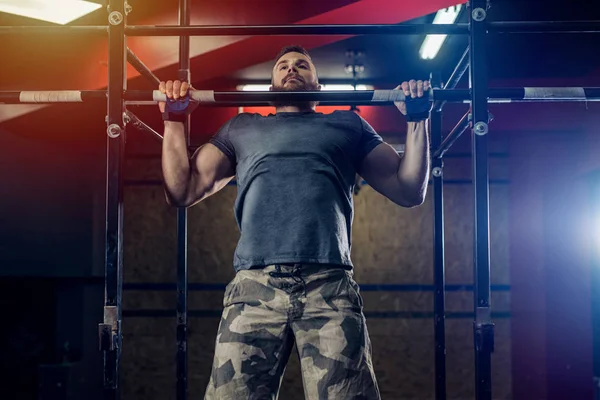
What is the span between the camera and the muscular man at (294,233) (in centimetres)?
168

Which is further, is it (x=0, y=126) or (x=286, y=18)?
(x=0, y=126)

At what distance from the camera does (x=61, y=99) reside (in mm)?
1807

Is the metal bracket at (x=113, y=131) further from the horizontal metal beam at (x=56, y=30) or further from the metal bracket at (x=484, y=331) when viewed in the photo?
the metal bracket at (x=484, y=331)

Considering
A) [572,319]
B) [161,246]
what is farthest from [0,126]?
[572,319]

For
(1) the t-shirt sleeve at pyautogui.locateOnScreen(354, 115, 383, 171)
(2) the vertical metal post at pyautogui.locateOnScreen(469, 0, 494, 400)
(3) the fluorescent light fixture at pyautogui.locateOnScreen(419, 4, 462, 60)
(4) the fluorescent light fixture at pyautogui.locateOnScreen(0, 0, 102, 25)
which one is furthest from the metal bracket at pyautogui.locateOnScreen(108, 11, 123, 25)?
(3) the fluorescent light fixture at pyautogui.locateOnScreen(419, 4, 462, 60)

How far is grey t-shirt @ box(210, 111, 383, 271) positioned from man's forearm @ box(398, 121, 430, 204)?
139 mm

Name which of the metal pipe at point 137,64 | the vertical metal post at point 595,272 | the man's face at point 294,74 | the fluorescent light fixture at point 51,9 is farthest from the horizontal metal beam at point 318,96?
the vertical metal post at point 595,272

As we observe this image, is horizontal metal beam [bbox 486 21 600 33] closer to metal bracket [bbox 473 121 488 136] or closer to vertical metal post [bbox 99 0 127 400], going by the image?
metal bracket [bbox 473 121 488 136]

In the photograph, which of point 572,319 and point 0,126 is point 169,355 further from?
point 572,319

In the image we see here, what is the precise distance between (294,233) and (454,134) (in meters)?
0.91

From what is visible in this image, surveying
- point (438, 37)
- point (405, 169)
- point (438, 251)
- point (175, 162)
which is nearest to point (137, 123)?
point (175, 162)

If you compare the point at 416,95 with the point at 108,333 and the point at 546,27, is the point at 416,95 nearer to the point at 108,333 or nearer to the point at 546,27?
the point at 546,27

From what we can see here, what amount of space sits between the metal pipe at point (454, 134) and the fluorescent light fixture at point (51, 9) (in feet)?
6.68

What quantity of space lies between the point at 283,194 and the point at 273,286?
11.6 inches
